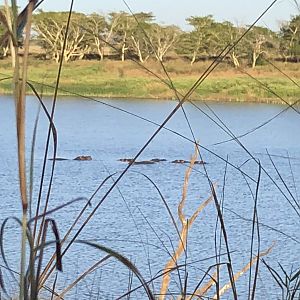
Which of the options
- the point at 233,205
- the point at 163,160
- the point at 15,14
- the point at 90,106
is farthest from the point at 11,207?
the point at 90,106

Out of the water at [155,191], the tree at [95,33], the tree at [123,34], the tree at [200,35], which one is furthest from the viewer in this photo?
the tree at [200,35]

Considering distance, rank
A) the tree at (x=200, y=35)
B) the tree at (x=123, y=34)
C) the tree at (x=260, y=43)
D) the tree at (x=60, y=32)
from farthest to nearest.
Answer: the tree at (x=200, y=35) → the tree at (x=260, y=43) → the tree at (x=123, y=34) → the tree at (x=60, y=32)

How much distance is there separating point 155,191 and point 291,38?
4580mm

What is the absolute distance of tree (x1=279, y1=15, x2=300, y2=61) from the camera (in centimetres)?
119

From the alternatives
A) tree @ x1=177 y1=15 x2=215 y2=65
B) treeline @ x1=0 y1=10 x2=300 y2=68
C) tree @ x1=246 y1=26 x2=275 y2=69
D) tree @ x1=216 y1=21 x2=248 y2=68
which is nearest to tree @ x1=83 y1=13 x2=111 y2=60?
treeline @ x1=0 y1=10 x2=300 y2=68

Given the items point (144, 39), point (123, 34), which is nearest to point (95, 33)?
point (144, 39)

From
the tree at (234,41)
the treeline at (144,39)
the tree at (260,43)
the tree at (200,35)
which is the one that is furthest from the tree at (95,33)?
the tree at (200,35)

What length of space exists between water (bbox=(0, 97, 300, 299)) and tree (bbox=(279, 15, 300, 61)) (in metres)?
0.14

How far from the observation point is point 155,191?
5.92m

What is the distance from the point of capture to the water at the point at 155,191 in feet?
8.72

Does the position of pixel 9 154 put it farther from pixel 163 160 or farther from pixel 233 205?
pixel 233 205

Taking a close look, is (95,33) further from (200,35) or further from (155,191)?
(155,191)

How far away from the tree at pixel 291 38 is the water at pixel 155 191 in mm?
139

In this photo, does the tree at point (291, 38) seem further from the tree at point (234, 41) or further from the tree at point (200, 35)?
the tree at point (200, 35)
